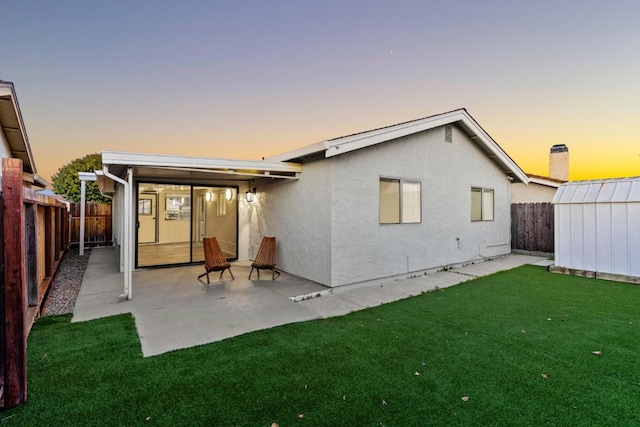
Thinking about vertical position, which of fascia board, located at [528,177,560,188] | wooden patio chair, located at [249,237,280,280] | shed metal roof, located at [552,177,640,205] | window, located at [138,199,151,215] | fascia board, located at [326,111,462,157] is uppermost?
fascia board, located at [326,111,462,157]

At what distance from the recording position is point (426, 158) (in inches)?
344

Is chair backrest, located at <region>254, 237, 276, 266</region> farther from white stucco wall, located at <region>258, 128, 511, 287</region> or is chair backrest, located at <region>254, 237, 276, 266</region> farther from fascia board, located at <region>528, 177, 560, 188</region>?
fascia board, located at <region>528, 177, 560, 188</region>

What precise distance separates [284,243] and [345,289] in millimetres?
2423

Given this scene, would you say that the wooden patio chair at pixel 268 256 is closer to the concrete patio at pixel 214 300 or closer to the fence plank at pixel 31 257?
the concrete patio at pixel 214 300

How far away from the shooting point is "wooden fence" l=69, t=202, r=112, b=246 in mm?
14047

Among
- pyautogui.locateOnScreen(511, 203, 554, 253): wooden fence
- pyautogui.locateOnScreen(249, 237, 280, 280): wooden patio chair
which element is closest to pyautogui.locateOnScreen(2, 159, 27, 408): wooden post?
pyautogui.locateOnScreen(249, 237, 280, 280): wooden patio chair

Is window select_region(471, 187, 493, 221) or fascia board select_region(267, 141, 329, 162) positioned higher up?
fascia board select_region(267, 141, 329, 162)

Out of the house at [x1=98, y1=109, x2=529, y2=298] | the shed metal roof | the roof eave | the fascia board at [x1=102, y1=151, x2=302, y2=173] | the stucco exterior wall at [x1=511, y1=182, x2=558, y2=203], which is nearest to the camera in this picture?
the roof eave

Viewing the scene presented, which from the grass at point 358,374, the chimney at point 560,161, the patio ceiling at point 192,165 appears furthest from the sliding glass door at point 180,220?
the chimney at point 560,161

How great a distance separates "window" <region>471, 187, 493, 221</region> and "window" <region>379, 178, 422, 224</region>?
10.7 feet

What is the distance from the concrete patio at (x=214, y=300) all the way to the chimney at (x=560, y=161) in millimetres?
10789

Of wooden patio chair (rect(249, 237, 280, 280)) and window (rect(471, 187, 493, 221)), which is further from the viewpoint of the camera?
window (rect(471, 187, 493, 221))

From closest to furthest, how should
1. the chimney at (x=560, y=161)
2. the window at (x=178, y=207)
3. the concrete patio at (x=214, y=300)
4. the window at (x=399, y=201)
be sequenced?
the concrete patio at (x=214, y=300) → the window at (x=399, y=201) → the window at (x=178, y=207) → the chimney at (x=560, y=161)

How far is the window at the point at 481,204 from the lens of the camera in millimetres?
10555
